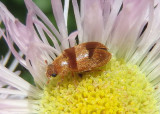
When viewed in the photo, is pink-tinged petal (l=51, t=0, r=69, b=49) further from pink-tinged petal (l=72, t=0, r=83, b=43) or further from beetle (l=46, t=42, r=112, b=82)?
beetle (l=46, t=42, r=112, b=82)

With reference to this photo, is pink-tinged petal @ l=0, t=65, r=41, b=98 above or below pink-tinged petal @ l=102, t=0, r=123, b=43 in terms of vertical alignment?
below

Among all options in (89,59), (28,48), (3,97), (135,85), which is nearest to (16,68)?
(3,97)

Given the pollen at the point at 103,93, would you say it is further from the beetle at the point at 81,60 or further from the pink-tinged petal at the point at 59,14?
the pink-tinged petal at the point at 59,14

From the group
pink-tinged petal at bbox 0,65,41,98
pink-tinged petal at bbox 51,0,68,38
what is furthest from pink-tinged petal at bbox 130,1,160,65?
pink-tinged petal at bbox 0,65,41,98

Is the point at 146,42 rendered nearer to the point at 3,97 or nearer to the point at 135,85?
the point at 135,85

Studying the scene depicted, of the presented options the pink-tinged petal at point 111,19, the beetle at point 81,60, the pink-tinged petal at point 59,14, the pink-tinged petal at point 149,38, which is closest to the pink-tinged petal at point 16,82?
the beetle at point 81,60
